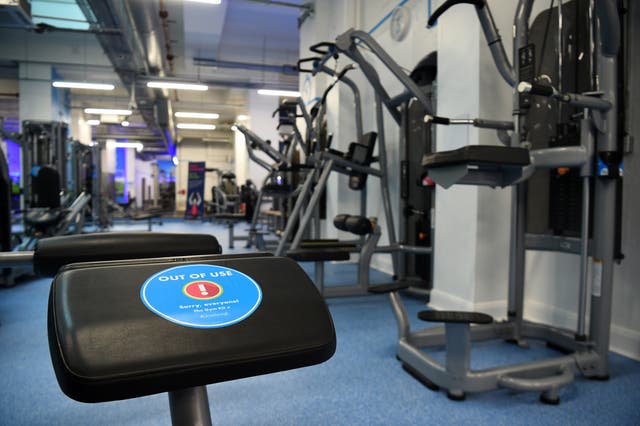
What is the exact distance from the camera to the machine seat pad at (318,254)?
9.42 ft

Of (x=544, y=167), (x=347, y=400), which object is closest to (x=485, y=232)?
(x=544, y=167)

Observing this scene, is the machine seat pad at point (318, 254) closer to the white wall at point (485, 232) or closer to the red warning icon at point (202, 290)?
the white wall at point (485, 232)

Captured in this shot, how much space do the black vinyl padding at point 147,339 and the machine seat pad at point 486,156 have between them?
114cm

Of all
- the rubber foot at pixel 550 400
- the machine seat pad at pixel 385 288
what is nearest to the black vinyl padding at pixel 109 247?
the machine seat pad at pixel 385 288

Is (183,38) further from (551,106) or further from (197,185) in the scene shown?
(551,106)

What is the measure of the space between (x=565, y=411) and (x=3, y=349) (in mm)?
2654

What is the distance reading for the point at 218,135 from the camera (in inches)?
746

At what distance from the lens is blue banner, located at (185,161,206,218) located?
41.0 ft

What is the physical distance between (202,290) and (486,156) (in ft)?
4.23

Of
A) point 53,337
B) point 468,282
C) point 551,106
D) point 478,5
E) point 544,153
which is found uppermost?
point 478,5

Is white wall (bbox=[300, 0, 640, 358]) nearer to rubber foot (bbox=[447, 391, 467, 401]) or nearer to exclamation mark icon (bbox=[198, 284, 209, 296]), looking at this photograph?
rubber foot (bbox=[447, 391, 467, 401])

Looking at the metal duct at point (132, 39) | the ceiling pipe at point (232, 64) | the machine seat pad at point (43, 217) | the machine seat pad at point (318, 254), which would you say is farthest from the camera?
the ceiling pipe at point (232, 64)

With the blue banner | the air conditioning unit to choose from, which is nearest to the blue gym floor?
the air conditioning unit

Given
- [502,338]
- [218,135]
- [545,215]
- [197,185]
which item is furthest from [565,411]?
[218,135]
